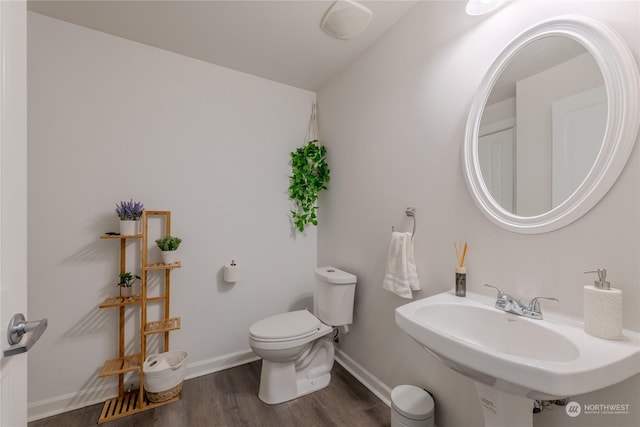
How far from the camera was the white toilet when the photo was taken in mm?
1613

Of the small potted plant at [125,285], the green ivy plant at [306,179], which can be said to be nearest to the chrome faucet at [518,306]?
the green ivy plant at [306,179]

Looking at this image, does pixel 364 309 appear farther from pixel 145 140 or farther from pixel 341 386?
pixel 145 140

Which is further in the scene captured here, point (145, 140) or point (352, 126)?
point (352, 126)

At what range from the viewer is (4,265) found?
22.7 inches

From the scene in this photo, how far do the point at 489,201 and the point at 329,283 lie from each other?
115 centimetres

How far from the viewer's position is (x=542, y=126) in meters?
1.02

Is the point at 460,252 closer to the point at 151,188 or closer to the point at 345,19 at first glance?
the point at 345,19

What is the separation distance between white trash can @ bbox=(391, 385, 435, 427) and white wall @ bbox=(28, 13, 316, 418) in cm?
122

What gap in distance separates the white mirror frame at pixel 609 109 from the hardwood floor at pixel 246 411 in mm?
1390

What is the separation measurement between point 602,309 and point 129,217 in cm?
227

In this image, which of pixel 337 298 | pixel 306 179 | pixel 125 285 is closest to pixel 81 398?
pixel 125 285

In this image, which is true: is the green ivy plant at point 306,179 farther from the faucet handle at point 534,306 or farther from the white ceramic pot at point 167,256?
the faucet handle at point 534,306

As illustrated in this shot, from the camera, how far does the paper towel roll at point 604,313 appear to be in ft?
2.49

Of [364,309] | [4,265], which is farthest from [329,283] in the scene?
Answer: [4,265]
